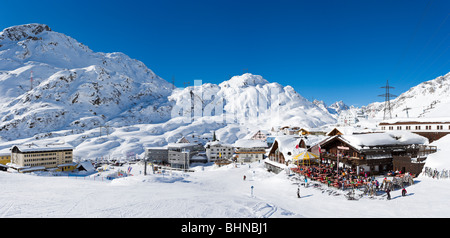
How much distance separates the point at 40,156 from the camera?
2945 inches

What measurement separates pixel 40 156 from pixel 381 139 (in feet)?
299

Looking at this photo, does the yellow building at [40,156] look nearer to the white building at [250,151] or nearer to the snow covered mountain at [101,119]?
the snow covered mountain at [101,119]

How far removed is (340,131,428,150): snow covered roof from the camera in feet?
96.4

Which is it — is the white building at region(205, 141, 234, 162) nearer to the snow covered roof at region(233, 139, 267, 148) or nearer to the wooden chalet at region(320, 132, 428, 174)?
the snow covered roof at region(233, 139, 267, 148)

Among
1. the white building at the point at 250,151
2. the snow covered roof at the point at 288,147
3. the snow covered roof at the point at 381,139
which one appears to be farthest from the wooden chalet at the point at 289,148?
the white building at the point at 250,151

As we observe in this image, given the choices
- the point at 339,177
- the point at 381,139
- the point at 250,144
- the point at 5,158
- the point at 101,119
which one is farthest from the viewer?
the point at 101,119

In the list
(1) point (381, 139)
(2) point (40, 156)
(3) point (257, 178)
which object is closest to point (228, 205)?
(3) point (257, 178)

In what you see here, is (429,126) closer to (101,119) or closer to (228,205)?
(228,205)

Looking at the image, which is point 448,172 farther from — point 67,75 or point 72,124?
point 67,75

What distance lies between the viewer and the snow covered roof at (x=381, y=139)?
29391 millimetres

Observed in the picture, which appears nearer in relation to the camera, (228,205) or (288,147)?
(228,205)

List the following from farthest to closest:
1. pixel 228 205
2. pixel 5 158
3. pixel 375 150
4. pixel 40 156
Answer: pixel 5 158
pixel 40 156
pixel 375 150
pixel 228 205

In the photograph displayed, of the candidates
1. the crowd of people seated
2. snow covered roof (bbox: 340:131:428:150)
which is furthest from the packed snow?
snow covered roof (bbox: 340:131:428:150)

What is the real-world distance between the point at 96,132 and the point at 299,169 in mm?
130835
